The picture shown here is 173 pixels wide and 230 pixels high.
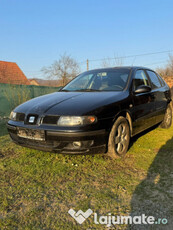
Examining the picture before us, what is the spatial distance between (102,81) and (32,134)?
179 cm

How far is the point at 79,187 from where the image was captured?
2338 millimetres

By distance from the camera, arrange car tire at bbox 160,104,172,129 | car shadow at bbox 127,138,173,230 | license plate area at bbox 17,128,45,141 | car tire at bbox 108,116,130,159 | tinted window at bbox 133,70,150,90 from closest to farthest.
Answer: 1. car shadow at bbox 127,138,173,230
2. license plate area at bbox 17,128,45,141
3. car tire at bbox 108,116,130,159
4. tinted window at bbox 133,70,150,90
5. car tire at bbox 160,104,172,129

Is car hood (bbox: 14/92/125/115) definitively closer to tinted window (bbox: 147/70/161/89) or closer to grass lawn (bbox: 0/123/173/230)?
grass lawn (bbox: 0/123/173/230)

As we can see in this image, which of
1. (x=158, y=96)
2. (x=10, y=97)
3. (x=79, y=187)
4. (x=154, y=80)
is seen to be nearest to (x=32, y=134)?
(x=79, y=187)

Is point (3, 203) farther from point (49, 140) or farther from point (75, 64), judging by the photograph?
point (75, 64)

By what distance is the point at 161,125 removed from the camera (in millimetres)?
5055

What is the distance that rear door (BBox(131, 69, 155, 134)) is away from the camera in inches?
135

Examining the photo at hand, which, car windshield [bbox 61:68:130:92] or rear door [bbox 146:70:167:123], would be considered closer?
car windshield [bbox 61:68:130:92]

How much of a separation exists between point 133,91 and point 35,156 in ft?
6.92

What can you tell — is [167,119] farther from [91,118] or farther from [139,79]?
[91,118]

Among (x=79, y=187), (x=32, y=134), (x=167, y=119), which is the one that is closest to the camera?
(x=79, y=187)

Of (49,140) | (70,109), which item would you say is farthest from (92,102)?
(49,140)

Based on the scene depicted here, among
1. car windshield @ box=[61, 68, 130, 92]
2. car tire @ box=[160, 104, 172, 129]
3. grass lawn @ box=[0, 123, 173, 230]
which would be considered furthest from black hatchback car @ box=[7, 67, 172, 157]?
car tire @ box=[160, 104, 172, 129]

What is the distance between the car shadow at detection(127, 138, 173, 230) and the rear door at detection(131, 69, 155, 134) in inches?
32.4
